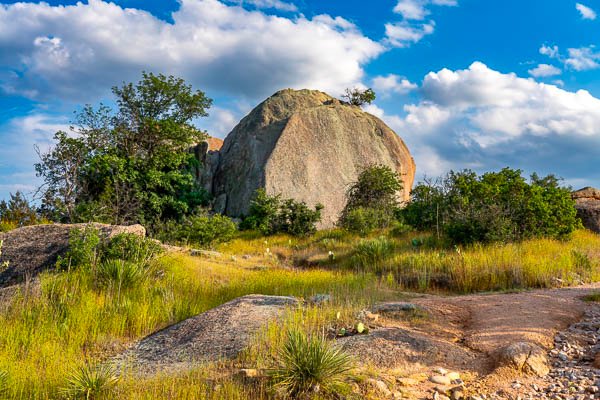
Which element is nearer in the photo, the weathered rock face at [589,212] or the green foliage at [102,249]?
the green foliage at [102,249]

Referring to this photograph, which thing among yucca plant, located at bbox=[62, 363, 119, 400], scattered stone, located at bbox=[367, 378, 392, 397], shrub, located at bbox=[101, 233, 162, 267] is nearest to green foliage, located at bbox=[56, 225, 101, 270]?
shrub, located at bbox=[101, 233, 162, 267]

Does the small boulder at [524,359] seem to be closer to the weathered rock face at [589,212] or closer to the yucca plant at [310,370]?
the yucca plant at [310,370]

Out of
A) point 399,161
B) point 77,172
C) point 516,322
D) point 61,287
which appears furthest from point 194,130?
point 516,322

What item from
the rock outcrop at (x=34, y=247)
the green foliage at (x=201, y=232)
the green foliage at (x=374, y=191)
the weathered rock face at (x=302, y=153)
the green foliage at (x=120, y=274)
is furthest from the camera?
the weathered rock face at (x=302, y=153)

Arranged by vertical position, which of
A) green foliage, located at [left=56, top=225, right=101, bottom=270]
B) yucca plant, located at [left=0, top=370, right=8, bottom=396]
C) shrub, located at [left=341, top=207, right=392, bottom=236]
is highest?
shrub, located at [left=341, top=207, right=392, bottom=236]

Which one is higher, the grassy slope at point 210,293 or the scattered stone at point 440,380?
the grassy slope at point 210,293

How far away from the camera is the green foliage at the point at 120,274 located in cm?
842

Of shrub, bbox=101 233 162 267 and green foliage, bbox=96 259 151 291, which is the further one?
shrub, bbox=101 233 162 267

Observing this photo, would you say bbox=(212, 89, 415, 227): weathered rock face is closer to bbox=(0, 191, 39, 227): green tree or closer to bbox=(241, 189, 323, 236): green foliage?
bbox=(241, 189, 323, 236): green foliage

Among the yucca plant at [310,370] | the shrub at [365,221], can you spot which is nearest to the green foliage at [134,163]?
the shrub at [365,221]

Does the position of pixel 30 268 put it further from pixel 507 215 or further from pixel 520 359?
pixel 507 215

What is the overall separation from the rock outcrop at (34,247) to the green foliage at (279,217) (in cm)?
916

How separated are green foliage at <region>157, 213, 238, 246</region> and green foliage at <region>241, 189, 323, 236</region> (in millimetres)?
2245

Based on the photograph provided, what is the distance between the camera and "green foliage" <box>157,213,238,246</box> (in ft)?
56.5
